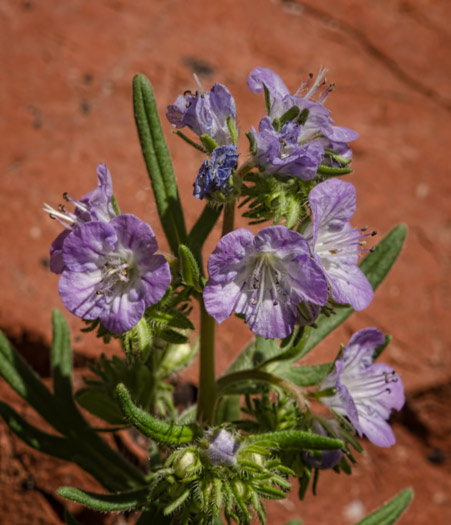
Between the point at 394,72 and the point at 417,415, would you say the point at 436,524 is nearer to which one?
the point at 417,415

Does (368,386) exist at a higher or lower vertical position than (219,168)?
lower

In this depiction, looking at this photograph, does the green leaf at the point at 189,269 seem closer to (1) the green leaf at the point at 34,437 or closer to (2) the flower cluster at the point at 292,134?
(2) the flower cluster at the point at 292,134

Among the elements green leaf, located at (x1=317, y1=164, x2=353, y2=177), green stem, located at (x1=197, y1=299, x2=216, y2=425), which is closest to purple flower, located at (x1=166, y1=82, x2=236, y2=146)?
green leaf, located at (x1=317, y1=164, x2=353, y2=177)

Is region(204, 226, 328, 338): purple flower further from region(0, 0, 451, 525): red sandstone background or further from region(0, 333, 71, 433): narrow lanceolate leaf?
region(0, 0, 451, 525): red sandstone background

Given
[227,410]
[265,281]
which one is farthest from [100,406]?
[265,281]

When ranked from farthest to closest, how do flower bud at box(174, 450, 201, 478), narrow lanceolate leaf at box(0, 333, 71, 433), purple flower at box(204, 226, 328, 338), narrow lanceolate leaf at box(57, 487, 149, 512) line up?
narrow lanceolate leaf at box(0, 333, 71, 433)
narrow lanceolate leaf at box(57, 487, 149, 512)
flower bud at box(174, 450, 201, 478)
purple flower at box(204, 226, 328, 338)

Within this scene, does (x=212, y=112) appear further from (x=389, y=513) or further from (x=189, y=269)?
(x=389, y=513)
